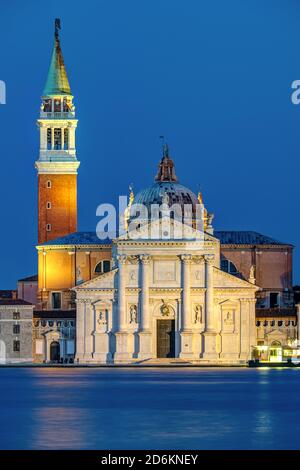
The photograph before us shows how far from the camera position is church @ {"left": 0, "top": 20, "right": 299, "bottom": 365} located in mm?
101000

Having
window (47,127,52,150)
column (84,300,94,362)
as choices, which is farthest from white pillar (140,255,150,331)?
window (47,127,52,150)

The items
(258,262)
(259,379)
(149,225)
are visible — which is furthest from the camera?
(258,262)

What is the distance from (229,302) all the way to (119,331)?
22.8ft

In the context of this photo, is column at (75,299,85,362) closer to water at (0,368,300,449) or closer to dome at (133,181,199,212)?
dome at (133,181,199,212)

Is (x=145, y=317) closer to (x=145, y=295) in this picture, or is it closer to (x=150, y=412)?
(x=145, y=295)

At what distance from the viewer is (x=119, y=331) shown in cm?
10144

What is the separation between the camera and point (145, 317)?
333 feet

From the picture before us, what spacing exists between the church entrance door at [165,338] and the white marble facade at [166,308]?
0.06 meters

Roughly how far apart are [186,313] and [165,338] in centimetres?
270

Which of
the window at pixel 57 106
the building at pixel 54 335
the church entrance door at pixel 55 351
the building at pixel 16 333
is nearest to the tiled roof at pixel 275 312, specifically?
the building at pixel 54 335

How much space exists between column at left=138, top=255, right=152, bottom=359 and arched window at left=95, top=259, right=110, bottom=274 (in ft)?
30.5

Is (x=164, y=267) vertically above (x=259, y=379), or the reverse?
(x=164, y=267)

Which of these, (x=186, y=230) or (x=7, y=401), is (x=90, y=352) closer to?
(x=186, y=230)

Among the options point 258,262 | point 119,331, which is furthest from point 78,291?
point 258,262
